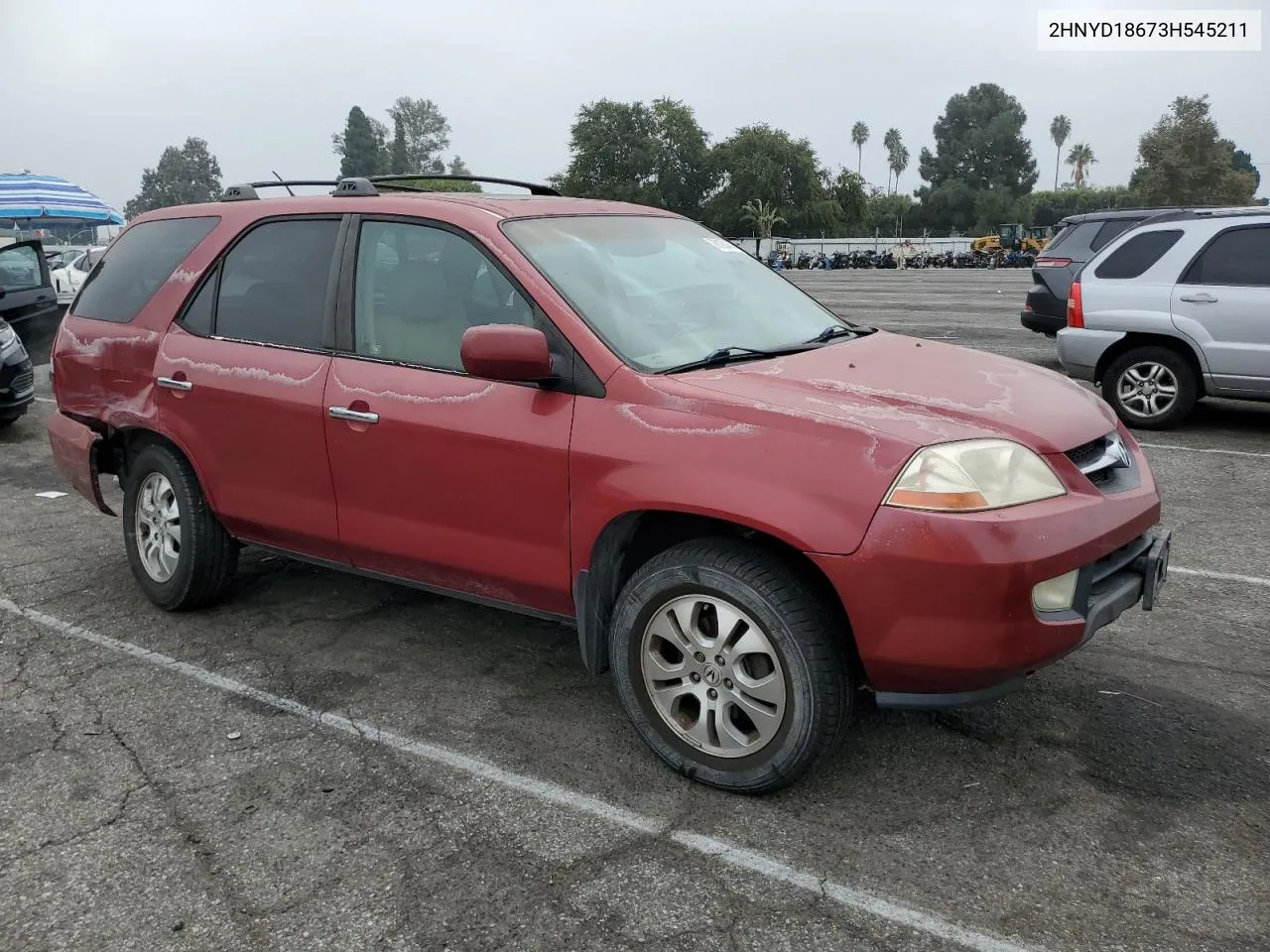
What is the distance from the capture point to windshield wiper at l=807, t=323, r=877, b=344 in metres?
4.02

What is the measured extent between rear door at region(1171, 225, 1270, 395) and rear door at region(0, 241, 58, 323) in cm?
1060

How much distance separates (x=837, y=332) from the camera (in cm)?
421

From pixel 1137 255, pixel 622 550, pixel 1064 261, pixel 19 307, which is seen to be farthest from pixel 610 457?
pixel 1064 261

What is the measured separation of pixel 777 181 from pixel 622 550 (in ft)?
281

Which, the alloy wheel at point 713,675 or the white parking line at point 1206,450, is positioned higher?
the alloy wheel at point 713,675

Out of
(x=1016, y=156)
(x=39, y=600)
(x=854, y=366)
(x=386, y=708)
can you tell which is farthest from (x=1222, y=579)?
(x=1016, y=156)

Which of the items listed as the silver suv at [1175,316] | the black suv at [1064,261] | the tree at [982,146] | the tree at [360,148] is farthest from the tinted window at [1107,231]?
the tree at [360,148]

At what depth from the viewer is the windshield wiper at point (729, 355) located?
344cm

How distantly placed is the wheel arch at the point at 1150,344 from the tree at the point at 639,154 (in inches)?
3222

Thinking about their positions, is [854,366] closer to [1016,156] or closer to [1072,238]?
[1072,238]

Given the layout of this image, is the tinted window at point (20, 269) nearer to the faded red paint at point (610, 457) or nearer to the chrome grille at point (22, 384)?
the chrome grille at point (22, 384)

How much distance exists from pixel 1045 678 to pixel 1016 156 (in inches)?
4758

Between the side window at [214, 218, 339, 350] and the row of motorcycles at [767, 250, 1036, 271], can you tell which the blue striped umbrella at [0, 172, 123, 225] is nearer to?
the side window at [214, 218, 339, 350]

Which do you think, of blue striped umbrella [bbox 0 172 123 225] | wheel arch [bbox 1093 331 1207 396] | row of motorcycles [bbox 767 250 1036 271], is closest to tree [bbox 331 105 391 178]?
row of motorcycles [bbox 767 250 1036 271]
